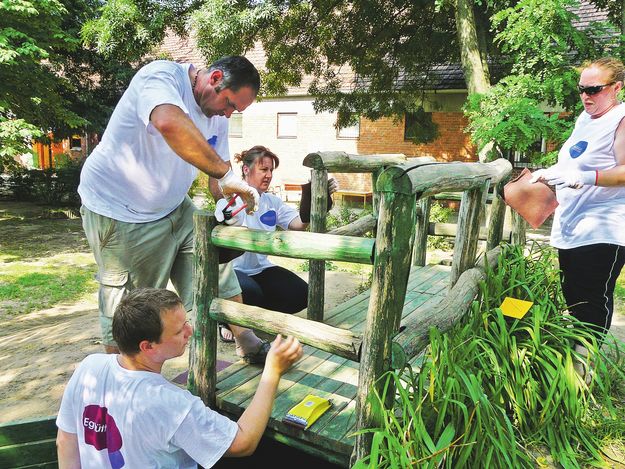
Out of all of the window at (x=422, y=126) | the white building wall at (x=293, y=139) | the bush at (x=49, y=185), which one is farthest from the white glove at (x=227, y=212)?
the white building wall at (x=293, y=139)

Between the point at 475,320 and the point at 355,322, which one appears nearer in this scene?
the point at 475,320

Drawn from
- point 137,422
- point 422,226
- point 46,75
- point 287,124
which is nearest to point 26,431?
point 137,422

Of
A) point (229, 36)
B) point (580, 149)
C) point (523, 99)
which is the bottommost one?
point (580, 149)

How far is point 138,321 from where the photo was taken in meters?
1.88

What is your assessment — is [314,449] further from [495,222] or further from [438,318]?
[495,222]

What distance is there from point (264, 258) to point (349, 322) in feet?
2.75

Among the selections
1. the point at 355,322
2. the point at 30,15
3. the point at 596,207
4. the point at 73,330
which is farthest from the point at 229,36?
the point at 596,207

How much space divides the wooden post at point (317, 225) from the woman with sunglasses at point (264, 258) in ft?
0.18

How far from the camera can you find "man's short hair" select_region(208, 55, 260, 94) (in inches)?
104

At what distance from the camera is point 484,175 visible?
3.17 metres

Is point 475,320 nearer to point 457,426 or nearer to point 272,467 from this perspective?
point 457,426

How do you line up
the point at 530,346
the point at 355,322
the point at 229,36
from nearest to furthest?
the point at 530,346, the point at 355,322, the point at 229,36

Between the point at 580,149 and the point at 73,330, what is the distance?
4.44m

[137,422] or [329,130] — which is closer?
[137,422]
